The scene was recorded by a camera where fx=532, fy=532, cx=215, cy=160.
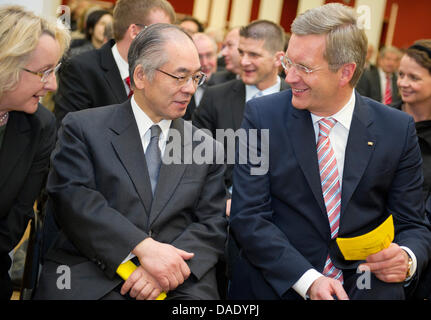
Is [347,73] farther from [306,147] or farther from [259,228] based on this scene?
[259,228]

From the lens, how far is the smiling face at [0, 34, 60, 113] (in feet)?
7.05

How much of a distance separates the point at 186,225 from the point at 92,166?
481 mm

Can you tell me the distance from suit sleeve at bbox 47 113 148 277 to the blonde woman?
0.48ft

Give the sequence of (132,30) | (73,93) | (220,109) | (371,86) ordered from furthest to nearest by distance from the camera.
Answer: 1. (371,86)
2. (220,109)
3. (132,30)
4. (73,93)

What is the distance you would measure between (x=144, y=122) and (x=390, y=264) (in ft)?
3.88

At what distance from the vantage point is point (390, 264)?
204 cm

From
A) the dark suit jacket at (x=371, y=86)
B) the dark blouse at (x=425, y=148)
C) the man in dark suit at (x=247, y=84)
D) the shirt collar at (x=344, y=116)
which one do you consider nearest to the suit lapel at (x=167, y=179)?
the shirt collar at (x=344, y=116)

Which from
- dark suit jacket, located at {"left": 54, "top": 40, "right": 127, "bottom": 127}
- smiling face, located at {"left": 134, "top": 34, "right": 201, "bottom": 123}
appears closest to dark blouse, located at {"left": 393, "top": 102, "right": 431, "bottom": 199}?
smiling face, located at {"left": 134, "top": 34, "right": 201, "bottom": 123}

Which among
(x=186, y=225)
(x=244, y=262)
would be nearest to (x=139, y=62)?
(x=186, y=225)

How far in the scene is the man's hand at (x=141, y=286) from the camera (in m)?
2.04

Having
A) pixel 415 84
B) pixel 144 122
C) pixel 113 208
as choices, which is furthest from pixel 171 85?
pixel 415 84

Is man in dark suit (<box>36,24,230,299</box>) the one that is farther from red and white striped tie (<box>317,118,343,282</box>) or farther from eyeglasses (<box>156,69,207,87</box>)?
red and white striped tie (<box>317,118,343,282</box>)

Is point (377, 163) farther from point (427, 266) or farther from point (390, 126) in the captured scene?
point (427, 266)

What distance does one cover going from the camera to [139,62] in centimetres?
239
